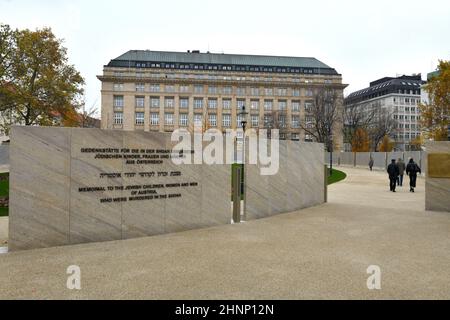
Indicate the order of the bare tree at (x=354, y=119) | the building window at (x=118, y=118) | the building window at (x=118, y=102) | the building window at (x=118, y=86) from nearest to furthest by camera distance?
the bare tree at (x=354, y=119) < the building window at (x=118, y=86) < the building window at (x=118, y=102) < the building window at (x=118, y=118)

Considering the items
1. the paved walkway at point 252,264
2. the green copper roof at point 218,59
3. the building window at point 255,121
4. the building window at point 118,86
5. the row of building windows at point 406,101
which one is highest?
the green copper roof at point 218,59

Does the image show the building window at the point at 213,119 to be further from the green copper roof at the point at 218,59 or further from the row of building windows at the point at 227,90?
the green copper roof at the point at 218,59

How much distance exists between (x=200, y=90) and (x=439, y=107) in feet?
220

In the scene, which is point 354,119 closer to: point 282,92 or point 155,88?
point 282,92

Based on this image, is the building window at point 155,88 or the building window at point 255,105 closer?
the building window at point 155,88

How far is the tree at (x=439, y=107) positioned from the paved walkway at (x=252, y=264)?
2691 centimetres

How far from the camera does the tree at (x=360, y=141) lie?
206 ft

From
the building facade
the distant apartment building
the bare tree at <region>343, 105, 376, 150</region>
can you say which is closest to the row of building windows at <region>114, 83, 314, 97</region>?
the building facade

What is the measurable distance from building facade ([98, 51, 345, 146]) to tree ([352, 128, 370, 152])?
23.1m

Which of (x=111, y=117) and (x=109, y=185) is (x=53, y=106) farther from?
(x=111, y=117)

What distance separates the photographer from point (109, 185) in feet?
26.0

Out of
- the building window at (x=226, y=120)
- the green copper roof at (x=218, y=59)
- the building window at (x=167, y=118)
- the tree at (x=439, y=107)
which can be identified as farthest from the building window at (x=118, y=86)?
the tree at (x=439, y=107)

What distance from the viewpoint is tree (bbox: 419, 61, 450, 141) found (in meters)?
31.5

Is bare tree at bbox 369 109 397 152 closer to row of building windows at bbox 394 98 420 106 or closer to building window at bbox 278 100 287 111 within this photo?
building window at bbox 278 100 287 111
